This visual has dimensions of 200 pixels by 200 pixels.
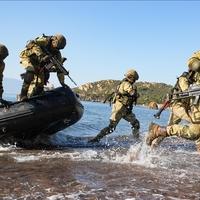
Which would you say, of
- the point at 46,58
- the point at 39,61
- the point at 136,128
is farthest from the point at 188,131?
the point at 136,128

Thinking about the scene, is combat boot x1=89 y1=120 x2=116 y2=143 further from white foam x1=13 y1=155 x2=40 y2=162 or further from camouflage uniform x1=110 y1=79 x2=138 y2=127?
white foam x1=13 y1=155 x2=40 y2=162

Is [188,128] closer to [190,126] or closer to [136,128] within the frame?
[190,126]

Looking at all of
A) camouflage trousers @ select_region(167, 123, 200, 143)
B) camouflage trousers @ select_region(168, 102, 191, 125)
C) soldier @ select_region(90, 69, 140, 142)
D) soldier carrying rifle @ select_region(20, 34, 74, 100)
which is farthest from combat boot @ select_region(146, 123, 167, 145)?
soldier @ select_region(90, 69, 140, 142)

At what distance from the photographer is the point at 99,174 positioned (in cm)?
772

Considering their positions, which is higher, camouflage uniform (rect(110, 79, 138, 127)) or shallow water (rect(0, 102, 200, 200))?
camouflage uniform (rect(110, 79, 138, 127))

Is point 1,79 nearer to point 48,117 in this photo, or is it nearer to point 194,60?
point 48,117

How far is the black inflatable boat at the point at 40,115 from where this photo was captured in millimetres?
10859

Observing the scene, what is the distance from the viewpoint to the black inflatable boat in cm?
1086

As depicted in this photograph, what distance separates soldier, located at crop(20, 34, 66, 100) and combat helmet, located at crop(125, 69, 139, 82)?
2.29m

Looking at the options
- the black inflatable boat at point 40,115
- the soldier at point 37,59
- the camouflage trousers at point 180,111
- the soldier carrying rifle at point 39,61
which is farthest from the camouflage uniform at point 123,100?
the camouflage trousers at point 180,111

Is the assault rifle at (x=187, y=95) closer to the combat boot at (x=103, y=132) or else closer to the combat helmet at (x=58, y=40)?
the combat helmet at (x=58, y=40)

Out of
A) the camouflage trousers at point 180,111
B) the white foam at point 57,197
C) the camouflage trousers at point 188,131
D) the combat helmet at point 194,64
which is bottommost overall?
the white foam at point 57,197

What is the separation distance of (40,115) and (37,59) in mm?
1281

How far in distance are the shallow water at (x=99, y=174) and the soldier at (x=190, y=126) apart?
423 mm
